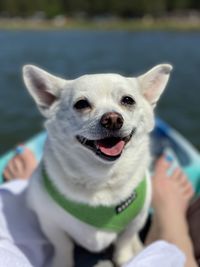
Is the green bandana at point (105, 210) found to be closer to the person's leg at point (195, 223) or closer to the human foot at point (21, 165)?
the person's leg at point (195, 223)

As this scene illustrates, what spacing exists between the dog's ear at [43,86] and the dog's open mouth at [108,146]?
0.28m

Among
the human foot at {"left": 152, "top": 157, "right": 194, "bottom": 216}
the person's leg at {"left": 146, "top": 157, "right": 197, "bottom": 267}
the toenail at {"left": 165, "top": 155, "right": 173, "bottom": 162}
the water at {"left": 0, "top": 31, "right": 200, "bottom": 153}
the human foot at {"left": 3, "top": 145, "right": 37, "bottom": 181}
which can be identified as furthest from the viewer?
the water at {"left": 0, "top": 31, "right": 200, "bottom": 153}

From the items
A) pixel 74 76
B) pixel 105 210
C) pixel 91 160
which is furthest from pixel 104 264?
pixel 74 76

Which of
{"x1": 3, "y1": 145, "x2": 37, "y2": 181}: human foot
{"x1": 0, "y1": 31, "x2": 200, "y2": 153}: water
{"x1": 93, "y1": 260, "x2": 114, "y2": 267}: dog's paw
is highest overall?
{"x1": 93, "y1": 260, "x2": 114, "y2": 267}: dog's paw

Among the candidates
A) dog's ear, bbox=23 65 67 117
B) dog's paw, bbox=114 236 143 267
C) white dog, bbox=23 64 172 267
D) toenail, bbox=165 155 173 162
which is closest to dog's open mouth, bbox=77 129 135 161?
white dog, bbox=23 64 172 267

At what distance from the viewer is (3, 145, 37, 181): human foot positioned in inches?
Result: 124

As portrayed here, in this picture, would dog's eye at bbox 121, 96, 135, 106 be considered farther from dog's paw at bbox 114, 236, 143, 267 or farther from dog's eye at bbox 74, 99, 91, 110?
dog's paw at bbox 114, 236, 143, 267

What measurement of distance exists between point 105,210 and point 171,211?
503mm

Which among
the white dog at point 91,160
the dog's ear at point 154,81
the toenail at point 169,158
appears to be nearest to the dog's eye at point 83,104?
the white dog at point 91,160

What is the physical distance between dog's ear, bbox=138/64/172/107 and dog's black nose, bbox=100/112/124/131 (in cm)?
36

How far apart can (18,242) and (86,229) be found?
0.31 m

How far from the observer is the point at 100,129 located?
1.96 m

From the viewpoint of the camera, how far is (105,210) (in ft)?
7.38

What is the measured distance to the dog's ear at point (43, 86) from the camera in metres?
2.20
